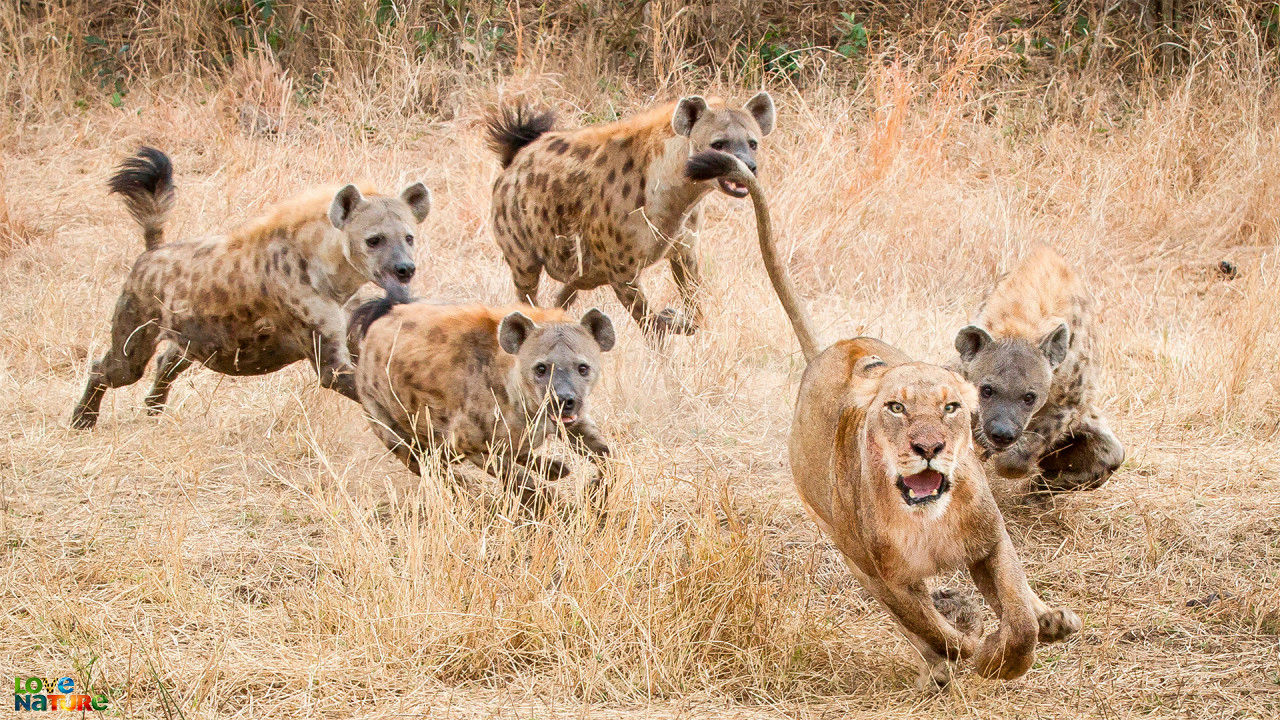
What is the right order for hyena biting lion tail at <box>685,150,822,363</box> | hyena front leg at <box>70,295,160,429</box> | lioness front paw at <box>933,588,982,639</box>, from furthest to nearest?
hyena front leg at <box>70,295,160,429</box>
hyena biting lion tail at <box>685,150,822,363</box>
lioness front paw at <box>933,588,982,639</box>

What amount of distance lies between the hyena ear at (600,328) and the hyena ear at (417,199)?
1.26 meters

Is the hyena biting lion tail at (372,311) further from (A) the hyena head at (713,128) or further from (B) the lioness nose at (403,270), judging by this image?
(A) the hyena head at (713,128)

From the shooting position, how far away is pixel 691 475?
5.36 metres

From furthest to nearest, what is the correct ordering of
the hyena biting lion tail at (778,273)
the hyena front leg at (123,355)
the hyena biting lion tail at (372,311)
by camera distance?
the hyena front leg at (123,355) < the hyena biting lion tail at (372,311) < the hyena biting lion tail at (778,273)

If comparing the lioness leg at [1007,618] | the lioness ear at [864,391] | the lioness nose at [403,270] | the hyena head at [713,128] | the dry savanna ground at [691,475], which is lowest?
the dry savanna ground at [691,475]

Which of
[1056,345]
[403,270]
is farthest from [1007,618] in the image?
[403,270]

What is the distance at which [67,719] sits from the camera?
3.59m

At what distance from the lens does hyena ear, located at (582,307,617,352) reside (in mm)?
5024

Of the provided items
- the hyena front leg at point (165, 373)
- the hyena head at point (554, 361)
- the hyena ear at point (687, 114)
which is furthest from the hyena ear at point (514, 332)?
the hyena ear at point (687, 114)

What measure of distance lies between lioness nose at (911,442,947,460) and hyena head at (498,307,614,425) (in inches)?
67.4

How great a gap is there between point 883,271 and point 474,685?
189 inches

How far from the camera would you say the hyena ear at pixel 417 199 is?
602 cm

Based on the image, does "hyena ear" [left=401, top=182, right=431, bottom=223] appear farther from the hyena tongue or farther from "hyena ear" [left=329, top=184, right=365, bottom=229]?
the hyena tongue

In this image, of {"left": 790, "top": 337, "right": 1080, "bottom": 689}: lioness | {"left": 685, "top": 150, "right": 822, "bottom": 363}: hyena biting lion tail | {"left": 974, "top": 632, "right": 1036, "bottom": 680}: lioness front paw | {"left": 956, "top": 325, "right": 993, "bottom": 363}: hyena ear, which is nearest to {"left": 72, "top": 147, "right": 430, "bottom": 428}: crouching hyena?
{"left": 685, "top": 150, "right": 822, "bottom": 363}: hyena biting lion tail
